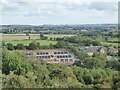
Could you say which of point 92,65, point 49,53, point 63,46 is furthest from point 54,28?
point 92,65

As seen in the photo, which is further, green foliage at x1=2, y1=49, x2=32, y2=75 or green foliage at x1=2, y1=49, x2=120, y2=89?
green foliage at x1=2, y1=49, x2=32, y2=75

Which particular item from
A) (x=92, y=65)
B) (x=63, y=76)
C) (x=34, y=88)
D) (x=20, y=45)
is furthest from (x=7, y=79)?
(x=20, y=45)

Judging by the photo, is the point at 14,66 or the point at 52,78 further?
the point at 14,66

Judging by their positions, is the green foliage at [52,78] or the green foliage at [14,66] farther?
the green foliage at [14,66]

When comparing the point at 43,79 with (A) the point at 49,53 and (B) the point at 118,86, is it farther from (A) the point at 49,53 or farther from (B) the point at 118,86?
(A) the point at 49,53

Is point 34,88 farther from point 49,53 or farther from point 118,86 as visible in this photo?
point 49,53

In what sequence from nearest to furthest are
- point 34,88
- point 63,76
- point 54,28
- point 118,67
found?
point 34,88 → point 63,76 → point 118,67 → point 54,28

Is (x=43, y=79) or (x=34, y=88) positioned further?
(x=43, y=79)

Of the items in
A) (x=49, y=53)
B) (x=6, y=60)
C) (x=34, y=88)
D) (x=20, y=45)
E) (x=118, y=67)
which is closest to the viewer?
(x=34, y=88)

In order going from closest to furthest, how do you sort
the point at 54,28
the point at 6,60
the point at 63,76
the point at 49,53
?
the point at 63,76, the point at 6,60, the point at 49,53, the point at 54,28
